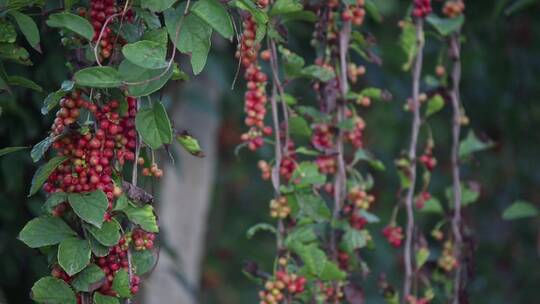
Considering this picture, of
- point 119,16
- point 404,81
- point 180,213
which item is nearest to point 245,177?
point 180,213

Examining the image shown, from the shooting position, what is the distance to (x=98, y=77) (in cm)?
119

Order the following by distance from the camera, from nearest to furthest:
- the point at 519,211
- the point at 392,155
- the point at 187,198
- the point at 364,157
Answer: the point at 364,157, the point at 519,211, the point at 187,198, the point at 392,155

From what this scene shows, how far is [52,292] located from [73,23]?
1.16ft

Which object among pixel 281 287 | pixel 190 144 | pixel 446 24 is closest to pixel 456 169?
pixel 446 24

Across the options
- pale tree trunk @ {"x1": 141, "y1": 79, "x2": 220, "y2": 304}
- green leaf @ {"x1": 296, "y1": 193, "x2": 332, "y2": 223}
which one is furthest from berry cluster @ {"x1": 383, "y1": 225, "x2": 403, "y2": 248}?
pale tree trunk @ {"x1": 141, "y1": 79, "x2": 220, "y2": 304}

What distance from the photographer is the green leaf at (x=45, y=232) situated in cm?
121

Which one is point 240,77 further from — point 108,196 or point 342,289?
point 108,196

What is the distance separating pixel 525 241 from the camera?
3867 millimetres

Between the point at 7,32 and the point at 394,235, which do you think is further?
the point at 394,235

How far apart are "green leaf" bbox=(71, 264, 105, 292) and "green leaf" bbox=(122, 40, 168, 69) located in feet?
0.92

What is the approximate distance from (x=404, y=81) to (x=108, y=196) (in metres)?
2.22

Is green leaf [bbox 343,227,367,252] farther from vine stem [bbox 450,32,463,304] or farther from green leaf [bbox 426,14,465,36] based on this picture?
green leaf [bbox 426,14,465,36]

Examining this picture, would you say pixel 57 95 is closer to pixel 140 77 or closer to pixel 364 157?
pixel 140 77

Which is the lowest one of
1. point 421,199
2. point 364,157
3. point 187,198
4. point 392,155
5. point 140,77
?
point 187,198
